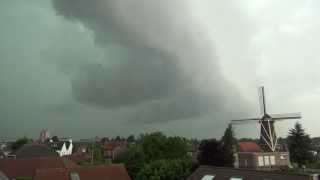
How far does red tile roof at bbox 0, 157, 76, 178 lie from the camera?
214 feet

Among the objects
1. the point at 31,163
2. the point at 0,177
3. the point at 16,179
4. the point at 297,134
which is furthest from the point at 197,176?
the point at 297,134

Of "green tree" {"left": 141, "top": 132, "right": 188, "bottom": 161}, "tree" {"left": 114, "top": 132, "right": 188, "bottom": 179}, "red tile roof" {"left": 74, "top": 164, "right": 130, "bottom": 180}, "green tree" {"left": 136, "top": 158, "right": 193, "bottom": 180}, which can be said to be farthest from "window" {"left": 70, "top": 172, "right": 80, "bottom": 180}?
"green tree" {"left": 141, "top": 132, "right": 188, "bottom": 161}

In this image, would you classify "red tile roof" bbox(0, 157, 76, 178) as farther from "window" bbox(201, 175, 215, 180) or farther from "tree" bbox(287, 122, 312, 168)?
"tree" bbox(287, 122, 312, 168)

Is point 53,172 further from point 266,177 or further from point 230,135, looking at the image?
point 230,135

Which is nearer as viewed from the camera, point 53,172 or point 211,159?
point 53,172

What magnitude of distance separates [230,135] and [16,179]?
155 feet

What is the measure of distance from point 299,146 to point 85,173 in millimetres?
45916

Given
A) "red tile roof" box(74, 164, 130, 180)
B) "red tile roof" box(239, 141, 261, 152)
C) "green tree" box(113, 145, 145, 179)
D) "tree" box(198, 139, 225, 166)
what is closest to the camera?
"red tile roof" box(74, 164, 130, 180)

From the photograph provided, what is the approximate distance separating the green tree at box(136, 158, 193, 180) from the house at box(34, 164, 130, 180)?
3.12 meters

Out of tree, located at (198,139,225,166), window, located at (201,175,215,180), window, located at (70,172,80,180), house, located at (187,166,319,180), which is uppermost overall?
tree, located at (198,139,225,166)

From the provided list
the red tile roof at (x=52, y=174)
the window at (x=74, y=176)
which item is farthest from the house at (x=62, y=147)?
the window at (x=74, y=176)

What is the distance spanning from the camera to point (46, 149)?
9562cm

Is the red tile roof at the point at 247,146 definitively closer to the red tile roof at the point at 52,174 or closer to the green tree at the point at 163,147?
the green tree at the point at 163,147

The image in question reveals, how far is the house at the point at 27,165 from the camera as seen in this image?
65188 millimetres
